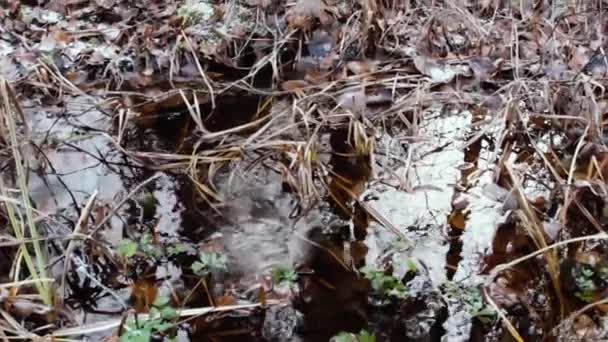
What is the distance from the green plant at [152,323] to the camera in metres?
1.97

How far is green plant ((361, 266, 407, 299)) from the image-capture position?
2219 mm

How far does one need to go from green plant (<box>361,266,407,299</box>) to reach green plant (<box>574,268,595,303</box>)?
53cm

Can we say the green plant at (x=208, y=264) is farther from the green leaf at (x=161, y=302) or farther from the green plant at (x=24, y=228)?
the green plant at (x=24, y=228)

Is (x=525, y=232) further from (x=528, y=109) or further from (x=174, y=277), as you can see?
(x=174, y=277)

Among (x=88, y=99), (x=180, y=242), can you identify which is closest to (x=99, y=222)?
(x=180, y=242)

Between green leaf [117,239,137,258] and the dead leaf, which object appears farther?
the dead leaf

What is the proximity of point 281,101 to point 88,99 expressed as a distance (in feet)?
3.04

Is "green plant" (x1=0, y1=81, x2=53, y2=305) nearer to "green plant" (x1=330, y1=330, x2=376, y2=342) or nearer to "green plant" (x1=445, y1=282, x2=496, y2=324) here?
"green plant" (x1=330, y1=330, x2=376, y2=342)

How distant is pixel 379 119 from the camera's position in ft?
10.5

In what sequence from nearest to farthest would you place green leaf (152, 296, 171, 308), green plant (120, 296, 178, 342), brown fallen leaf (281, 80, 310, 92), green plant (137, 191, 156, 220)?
green plant (120, 296, 178, 342)
green leaf (152, 296, 171, 308)
green plant (137, 191, 156, 220)
brown fallen leaf (281, 80, 310, 92)

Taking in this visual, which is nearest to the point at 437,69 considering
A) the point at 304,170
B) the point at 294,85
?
the point at 294,85

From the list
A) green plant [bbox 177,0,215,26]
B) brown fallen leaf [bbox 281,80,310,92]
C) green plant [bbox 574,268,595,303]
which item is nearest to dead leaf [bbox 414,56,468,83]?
brown fallen leaf [bbox 281,80,310,92]

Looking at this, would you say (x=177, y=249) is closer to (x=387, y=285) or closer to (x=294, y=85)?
(x=387, y=285)

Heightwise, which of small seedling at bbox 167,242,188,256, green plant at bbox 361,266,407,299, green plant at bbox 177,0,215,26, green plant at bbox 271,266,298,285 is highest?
green plant at bbox 177,0,215,26
